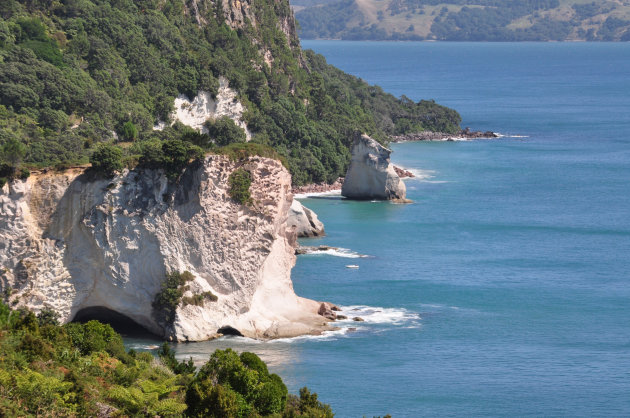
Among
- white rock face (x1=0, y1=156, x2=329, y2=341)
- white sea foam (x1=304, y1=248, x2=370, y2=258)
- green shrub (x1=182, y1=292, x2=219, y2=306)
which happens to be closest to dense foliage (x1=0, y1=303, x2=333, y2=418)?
green shrub (x1=182, y1=292, x2=219, y2=306)

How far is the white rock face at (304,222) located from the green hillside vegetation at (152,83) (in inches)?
483

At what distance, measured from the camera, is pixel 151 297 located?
2480 inches

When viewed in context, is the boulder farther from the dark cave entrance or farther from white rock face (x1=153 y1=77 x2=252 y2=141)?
white rock face (x1=153 y1=77 x2=252 y2=141)

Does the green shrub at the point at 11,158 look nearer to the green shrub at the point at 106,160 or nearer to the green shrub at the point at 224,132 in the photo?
the green shrub at the point at 106,160

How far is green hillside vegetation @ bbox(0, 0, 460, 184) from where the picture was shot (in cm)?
Result: 9327

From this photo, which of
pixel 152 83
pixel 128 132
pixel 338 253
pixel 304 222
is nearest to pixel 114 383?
pixel 338 253

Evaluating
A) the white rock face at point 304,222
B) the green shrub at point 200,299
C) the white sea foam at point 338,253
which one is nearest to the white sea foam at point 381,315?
the green shrub at point 200,299

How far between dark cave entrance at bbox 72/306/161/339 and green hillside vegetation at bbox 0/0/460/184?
8651mm

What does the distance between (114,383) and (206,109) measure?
77047mm

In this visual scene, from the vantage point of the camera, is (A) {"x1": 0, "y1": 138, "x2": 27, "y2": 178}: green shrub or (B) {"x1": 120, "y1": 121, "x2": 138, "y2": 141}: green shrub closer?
(A) {"x1": 0, "y1": 138, "x2": 27, "y2": 178}: green shrub

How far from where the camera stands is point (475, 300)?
73.4 meters

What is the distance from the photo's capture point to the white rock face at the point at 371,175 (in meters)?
110

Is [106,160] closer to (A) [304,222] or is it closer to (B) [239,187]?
(B) [239,187]

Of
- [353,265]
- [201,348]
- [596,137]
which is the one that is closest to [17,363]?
[201,348]
